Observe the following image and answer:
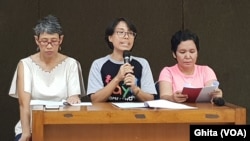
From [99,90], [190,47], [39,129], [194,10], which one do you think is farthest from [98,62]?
[194,10]

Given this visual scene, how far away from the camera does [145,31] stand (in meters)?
5.47

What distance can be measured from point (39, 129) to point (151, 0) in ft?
9.54

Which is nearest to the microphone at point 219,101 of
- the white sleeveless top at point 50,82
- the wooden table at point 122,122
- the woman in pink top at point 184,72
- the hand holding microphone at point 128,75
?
the wooden table at point 122,122

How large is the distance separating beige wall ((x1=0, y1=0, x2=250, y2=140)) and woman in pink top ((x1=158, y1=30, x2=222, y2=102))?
5.69ft

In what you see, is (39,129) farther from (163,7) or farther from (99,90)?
(163,7)

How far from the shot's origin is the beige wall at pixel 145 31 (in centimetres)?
532

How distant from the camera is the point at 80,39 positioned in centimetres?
540

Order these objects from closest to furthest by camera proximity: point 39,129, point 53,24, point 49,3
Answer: point 39,129, point 53,24, point 49,3

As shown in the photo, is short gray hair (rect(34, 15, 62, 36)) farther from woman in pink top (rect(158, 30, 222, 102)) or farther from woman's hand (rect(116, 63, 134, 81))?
woman in pink top (rect(158, 30, 222, 102))

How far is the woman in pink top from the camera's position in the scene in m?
3.65

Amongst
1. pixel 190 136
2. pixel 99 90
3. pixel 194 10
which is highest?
pixel 194 10

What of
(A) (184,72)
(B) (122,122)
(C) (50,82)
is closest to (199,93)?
(A) (184,72)

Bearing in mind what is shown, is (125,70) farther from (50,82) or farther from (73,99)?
(50,82)

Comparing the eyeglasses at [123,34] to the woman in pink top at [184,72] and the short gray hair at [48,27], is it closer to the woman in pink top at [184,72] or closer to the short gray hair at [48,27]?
the woman in pink top at [184,72]
